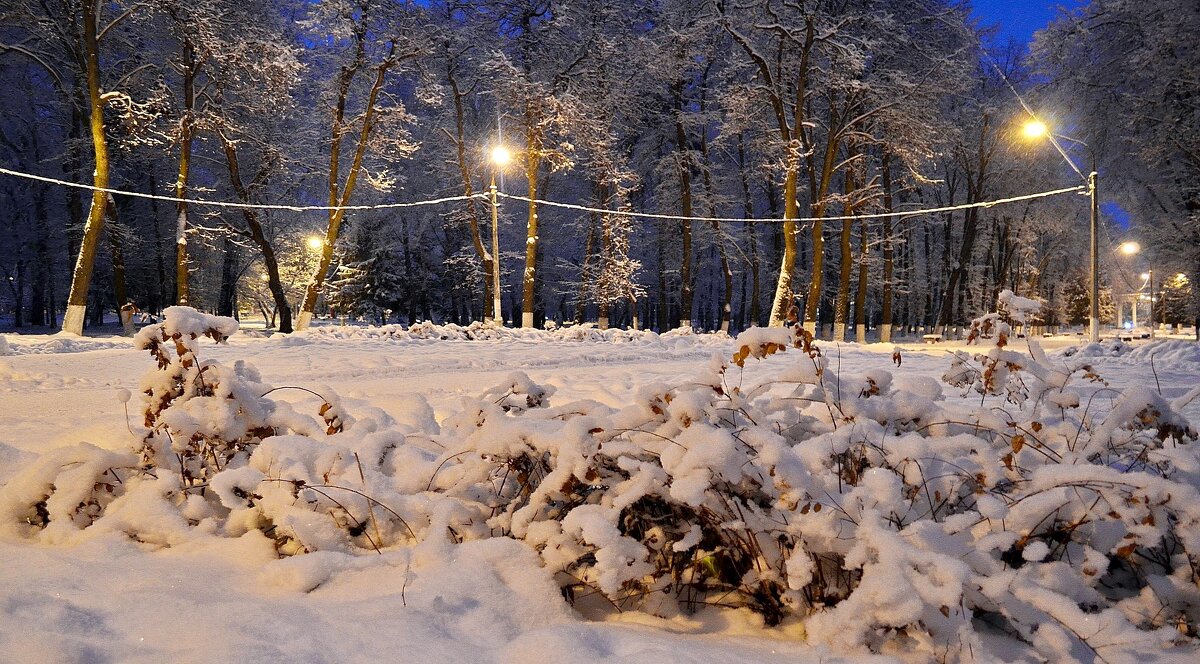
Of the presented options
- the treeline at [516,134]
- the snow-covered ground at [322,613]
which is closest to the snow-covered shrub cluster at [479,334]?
the treeline at [516,134]

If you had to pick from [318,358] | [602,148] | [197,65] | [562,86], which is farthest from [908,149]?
[197,65]

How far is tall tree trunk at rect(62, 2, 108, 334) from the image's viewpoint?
1313 cm

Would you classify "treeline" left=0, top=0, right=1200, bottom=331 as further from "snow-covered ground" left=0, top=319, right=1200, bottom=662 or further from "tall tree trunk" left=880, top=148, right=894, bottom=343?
"snow-covered ground" left=0, top=319, right=1200, bottom=662

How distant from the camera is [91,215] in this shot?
1346cm

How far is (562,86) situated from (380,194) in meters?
14.5

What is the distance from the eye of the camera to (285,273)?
30.7m

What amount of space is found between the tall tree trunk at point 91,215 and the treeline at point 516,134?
0.06 metres

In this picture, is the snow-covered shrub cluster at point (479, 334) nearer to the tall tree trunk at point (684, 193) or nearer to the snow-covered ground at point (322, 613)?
the tall tree trunk at point (684, 193)

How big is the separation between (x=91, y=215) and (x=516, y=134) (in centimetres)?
1186

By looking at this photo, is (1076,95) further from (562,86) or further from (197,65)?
(197,65)

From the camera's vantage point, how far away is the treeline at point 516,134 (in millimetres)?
17047

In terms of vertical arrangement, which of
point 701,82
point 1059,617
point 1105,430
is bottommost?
point 1059,617

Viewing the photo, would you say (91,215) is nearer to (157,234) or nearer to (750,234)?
(157,234)

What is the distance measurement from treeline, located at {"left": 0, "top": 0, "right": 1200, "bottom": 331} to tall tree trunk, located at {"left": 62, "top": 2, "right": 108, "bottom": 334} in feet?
0.19
